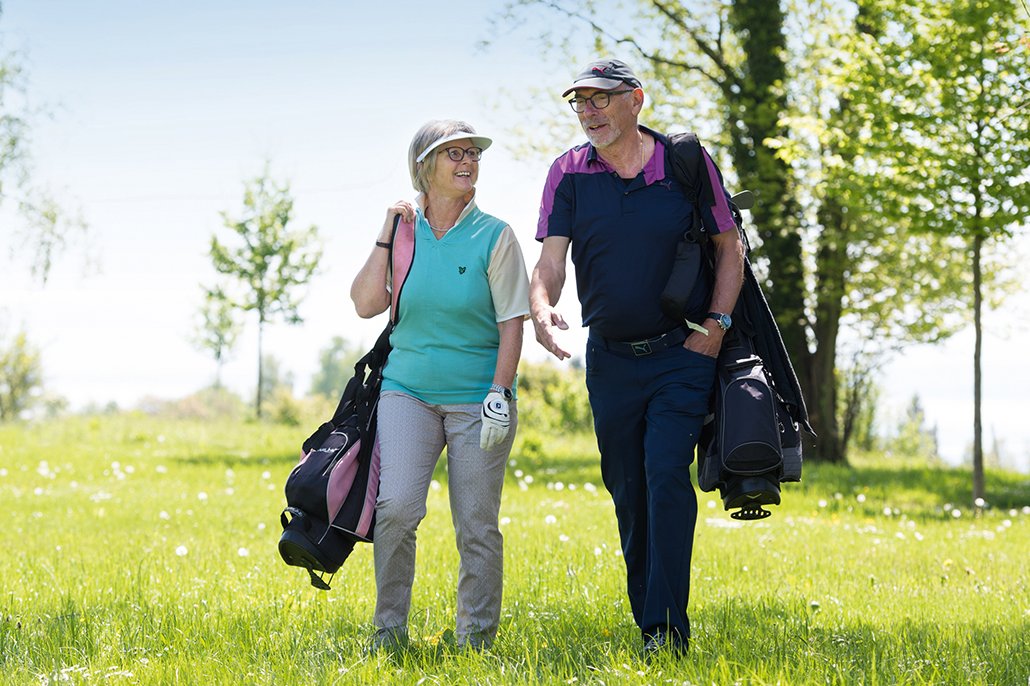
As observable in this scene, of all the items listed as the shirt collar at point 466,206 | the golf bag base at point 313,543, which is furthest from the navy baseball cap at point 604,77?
the golf bag base at point 313,543

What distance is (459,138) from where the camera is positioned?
4.50 metres

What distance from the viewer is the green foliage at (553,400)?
2805 centimetres

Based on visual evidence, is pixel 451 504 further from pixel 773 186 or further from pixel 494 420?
pixel 773 186

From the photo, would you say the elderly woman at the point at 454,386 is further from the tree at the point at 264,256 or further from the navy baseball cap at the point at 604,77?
the tree at the point at 264,256

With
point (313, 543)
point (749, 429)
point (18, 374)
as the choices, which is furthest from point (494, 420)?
point (18, 374)

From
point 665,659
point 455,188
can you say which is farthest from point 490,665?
point 455,188

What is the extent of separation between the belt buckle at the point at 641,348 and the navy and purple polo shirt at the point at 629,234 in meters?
0.04

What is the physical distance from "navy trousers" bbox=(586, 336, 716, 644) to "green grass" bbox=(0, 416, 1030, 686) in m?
0.25

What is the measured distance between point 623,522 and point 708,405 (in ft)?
2.19

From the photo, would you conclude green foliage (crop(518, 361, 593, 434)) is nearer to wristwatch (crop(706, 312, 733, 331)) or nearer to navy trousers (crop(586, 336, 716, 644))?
navy trousers (crop(586, 336, 716, 644))

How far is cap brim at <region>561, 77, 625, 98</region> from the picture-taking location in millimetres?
4422

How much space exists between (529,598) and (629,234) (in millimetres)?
2233

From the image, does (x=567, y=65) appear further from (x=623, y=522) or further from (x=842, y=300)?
(x=623, y=522)

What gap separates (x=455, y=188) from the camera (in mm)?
4613
